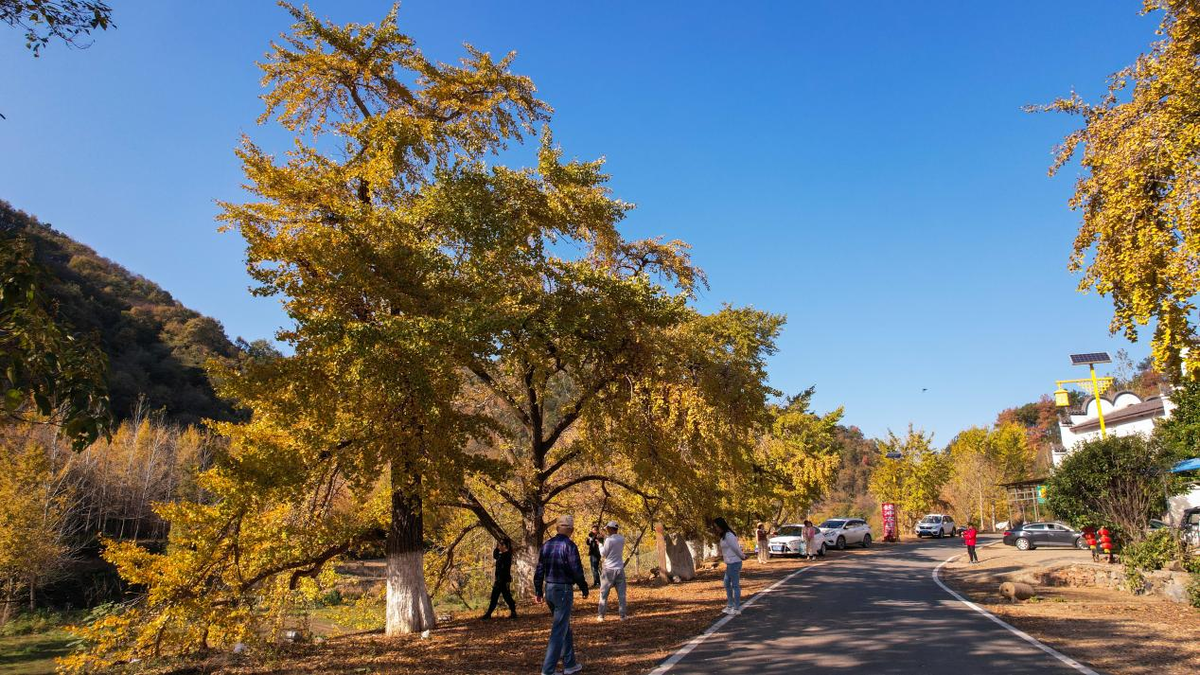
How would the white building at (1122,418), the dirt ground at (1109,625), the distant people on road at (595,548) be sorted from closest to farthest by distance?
1. the dirt ground at (1109,625)
2. the distant people on road at (595,548)
3. the white building at (1122,418)

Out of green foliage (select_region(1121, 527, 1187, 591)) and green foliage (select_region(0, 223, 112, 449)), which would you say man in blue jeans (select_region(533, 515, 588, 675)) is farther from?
green foliage (select_region(1121, 527, 1187, 591))

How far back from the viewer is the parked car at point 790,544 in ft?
97.7

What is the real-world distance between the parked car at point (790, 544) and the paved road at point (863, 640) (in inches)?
562

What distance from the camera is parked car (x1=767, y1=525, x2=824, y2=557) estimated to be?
97.7ft

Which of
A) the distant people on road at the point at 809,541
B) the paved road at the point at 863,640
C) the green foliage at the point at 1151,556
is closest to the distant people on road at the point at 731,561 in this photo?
the paved road at the point at 863,640

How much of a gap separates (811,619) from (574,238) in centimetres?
832

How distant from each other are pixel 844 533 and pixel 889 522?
36.1 feet

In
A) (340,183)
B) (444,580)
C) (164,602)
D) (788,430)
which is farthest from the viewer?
(788,430)

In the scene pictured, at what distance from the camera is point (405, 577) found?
1123 cm

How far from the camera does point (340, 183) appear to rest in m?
10.7

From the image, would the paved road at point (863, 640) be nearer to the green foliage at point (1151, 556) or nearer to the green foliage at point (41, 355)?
the green foliage at point (1151, 556)

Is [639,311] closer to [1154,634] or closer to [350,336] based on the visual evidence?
[350,336]

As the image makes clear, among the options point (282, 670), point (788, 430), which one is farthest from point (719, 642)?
point (788, 430)

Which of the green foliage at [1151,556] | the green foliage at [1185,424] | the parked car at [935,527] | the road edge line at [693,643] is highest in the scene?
the green foliage at [1185,424]
